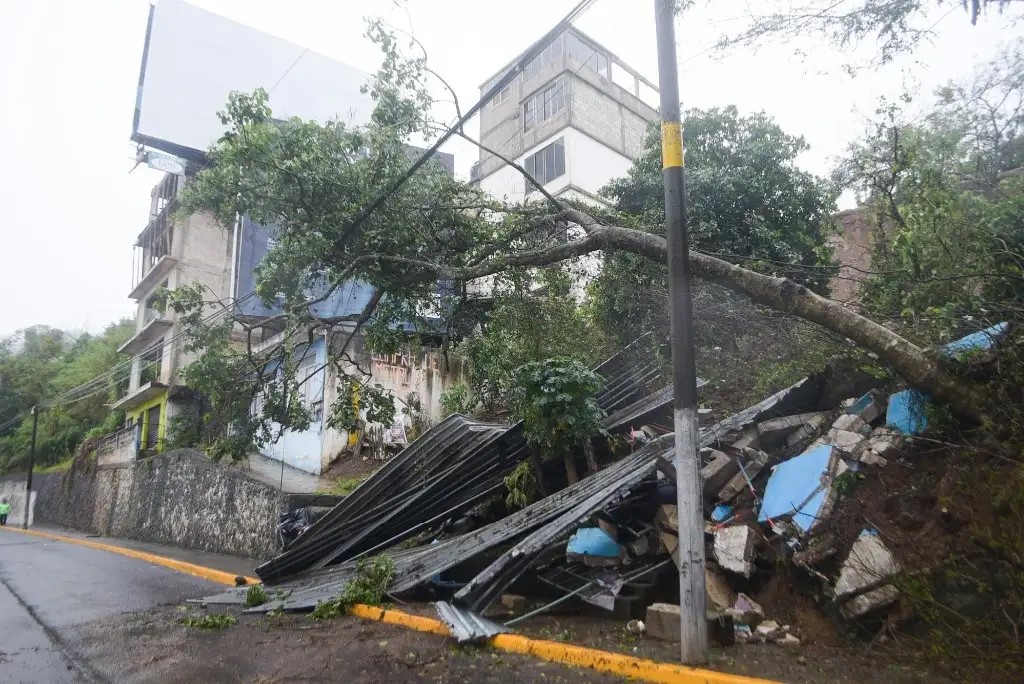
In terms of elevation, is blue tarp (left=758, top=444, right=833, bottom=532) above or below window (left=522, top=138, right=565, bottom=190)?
below

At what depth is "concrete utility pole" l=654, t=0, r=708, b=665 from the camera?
459 cm

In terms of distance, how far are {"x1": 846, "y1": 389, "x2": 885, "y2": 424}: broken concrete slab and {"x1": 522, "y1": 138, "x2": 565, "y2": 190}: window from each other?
51.3 feet

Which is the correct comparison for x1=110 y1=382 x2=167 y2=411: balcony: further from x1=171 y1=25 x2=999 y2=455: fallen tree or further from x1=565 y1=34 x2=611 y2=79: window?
x1=565 y1=34 x2=611 y2=79: window

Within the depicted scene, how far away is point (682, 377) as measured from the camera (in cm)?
493

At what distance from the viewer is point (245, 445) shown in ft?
31.0

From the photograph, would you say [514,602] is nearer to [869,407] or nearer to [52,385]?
[869,407]

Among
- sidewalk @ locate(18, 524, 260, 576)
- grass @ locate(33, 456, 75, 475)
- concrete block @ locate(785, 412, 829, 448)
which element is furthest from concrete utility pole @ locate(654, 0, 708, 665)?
grass @ locate(33, 456, 75, 475)

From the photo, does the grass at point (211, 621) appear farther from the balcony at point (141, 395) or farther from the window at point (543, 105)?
the balcony at point (141, 395)

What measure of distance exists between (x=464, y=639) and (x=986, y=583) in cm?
353

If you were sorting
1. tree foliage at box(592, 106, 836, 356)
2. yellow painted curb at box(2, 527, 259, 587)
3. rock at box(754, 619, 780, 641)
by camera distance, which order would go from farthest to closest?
tree foliage at box(592, 106, 836, 356) → yellow painted curb at box(2, 527, 259, 587) → rock at box(754, 619, 780, 641)

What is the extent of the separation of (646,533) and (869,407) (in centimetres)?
240

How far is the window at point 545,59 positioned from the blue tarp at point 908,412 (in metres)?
18.9

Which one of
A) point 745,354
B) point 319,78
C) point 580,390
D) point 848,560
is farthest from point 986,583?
point 319,78

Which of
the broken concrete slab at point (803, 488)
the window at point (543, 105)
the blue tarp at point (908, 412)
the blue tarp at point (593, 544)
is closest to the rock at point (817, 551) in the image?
the broken concrete slab at point (803, 488)
